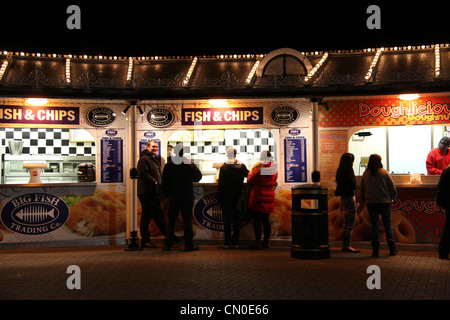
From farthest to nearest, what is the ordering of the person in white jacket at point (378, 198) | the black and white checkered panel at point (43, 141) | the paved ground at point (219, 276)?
the black and white checkered panel at point (43, 141) → the person in white jacket at point (378, 198) → the paved ground at point (219, 276)

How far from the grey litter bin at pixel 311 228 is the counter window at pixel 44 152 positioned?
5.42 metres

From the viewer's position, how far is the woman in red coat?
10.4m

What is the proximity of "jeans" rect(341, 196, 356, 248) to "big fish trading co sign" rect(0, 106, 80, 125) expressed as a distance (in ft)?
18.8

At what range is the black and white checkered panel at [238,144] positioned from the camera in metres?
12.5

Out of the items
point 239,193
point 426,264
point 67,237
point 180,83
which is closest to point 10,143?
point 67,237

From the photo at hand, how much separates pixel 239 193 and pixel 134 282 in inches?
151

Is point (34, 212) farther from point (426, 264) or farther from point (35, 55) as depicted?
point (426, 264)

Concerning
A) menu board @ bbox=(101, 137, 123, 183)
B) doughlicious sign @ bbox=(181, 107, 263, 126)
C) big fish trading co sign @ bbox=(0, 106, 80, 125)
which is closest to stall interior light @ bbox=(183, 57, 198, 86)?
doughlicious sign @ bbox=(181, 107, 263, 126)

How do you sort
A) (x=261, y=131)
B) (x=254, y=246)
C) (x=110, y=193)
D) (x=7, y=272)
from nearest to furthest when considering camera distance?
(x=7, y=272)
(x=254, y=246)
(x=110, y=193)
(x=261, y=131)

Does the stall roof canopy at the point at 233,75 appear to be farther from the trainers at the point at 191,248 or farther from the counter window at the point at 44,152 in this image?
the trainers at the point at 191,248

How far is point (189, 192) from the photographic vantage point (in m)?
10.3

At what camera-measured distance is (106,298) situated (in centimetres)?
636

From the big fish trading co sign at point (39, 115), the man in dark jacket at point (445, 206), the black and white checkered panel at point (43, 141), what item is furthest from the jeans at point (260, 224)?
the black and white checkered panel at point (43, 141)

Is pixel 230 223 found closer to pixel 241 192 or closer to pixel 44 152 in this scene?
pixel 241 192
